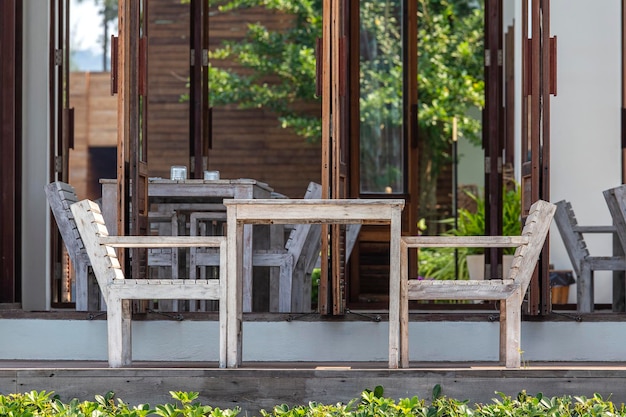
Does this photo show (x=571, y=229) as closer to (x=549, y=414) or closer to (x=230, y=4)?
(x=549, y=414)

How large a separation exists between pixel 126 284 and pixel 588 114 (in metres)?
4.44

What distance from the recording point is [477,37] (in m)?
13.7

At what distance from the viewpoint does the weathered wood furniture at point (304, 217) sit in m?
4.57

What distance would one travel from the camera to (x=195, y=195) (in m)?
6.04

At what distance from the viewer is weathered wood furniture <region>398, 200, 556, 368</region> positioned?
4.59m

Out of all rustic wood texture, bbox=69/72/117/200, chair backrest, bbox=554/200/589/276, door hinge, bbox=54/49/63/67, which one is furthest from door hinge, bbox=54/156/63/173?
rustic wood texture, bbox=69/72/117/200

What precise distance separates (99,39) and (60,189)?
960 centimetres

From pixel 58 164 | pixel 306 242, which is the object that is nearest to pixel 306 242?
pixel 306 242

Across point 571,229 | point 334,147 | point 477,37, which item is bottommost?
point 571,229

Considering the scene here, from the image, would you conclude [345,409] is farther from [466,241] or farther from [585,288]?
[585,288]

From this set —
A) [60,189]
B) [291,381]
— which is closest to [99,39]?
[60,189]

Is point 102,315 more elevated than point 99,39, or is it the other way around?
point 99,39

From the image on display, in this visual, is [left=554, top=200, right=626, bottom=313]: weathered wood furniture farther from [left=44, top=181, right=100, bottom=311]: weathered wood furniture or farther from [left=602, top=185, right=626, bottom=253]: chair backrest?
[left=44, top=181, right=100, bottom=311]: weathered wood furniture

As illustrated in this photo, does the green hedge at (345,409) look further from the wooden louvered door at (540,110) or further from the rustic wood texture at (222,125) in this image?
the rustic wood texture at (222,125)
